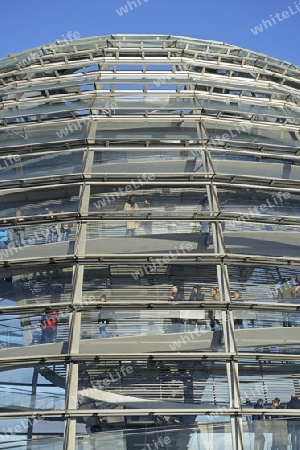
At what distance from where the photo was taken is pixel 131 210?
16.9 m

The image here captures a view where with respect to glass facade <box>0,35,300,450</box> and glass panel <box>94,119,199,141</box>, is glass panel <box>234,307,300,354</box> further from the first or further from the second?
glass panel <box>94,119,199,141</box>

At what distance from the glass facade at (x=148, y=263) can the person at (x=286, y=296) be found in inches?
1.8

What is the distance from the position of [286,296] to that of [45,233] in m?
5.73

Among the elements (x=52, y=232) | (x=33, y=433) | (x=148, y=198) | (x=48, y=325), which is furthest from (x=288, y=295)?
(x=33, y=433)

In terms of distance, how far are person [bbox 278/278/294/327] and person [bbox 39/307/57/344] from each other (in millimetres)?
4894

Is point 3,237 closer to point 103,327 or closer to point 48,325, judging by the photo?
point 48,325

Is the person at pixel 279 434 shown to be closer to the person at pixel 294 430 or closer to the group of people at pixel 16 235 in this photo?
the person at pixel 294 430

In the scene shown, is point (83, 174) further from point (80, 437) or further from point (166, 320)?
point (80, 437)

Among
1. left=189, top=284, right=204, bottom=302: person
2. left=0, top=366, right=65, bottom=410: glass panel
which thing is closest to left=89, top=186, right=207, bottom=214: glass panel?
left=189, top=284, right=204, bottom=302: person

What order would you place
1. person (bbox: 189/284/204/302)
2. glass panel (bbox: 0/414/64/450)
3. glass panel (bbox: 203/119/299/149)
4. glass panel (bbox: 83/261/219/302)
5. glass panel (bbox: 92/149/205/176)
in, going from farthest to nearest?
glass panel (bbox: 203/119/299/149)
glass panel (bbox: 92/149/205/176)
glass panel (bbox: 83/261/219/302)
person (bbox: 189/284/204/302)
glass panel (bbox: 0/414/64/450)

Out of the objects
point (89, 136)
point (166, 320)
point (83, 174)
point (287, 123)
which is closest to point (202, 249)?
point (166, 320)

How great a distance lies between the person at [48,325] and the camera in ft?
46.9

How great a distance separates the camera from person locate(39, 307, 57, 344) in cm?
1430

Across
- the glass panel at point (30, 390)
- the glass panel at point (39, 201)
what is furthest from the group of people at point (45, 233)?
the glass panel at point (30, 390)
